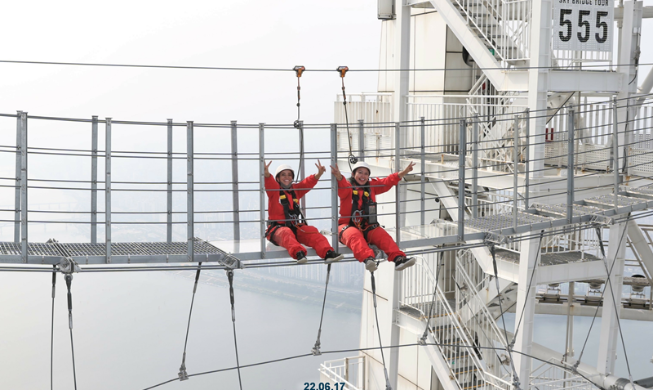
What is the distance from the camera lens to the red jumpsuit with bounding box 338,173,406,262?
4.93 metres

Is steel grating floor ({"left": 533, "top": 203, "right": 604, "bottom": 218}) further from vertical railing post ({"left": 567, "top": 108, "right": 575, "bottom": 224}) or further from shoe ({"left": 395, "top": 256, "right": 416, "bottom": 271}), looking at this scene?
shoe ({"left": 395, "top": 256, "right": 416, "bottom": 271})

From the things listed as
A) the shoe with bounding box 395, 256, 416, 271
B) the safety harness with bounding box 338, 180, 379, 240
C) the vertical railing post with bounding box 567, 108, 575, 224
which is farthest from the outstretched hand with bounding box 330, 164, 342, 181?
the vertical railing post with bounding box 567, 108, 575, 224

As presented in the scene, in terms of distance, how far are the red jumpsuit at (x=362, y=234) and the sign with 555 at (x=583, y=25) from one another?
7.38 ft

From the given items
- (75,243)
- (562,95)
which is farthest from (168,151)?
(562,95)

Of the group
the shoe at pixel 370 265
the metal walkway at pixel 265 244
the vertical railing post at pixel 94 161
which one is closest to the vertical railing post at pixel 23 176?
the metal walkway at pixel 265 244

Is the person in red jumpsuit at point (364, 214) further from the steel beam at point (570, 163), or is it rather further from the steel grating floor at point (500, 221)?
the steel beam at point (570, 163)

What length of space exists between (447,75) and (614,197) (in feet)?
10.0

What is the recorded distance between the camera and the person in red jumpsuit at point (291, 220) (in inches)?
191

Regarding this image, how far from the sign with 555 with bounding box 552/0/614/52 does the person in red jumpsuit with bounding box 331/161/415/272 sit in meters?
2.27

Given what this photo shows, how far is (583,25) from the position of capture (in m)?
6.45

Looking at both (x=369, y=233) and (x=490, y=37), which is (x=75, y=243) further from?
(x=490, y=37)

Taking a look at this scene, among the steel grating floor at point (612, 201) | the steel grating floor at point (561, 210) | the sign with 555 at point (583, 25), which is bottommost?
the steel grating floor at point (561, 210)

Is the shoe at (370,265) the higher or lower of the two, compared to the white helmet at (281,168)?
lower

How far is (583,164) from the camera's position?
6809 millimetres
